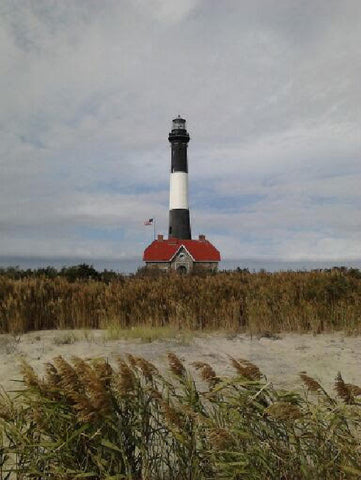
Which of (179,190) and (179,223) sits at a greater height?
(179,190)

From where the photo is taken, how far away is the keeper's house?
40.2 meters

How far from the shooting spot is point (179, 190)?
4016 cm

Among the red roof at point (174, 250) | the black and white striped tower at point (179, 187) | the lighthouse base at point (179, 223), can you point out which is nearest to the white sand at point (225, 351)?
the red roof at point (174, 250)

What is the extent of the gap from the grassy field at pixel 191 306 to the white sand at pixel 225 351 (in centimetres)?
48

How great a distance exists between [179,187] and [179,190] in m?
0.26

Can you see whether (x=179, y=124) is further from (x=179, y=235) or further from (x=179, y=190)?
(x=179, y=235)

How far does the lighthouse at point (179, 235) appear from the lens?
40.3 metres

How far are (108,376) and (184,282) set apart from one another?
9.77 metres

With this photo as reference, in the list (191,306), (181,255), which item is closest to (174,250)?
(181,255)

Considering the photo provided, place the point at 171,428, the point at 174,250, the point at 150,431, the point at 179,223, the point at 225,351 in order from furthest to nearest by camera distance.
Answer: the point at 179,223 → the point at 174,250 → the point at 225,351 → the point at 150,431 → the point at 171,428

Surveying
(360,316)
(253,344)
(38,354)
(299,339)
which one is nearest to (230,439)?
(38,354)

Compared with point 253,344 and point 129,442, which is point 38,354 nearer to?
point 253,344

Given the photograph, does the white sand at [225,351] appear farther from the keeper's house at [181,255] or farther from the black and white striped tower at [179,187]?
the black and white striped tower at [179,187]

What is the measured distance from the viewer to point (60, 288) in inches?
453
